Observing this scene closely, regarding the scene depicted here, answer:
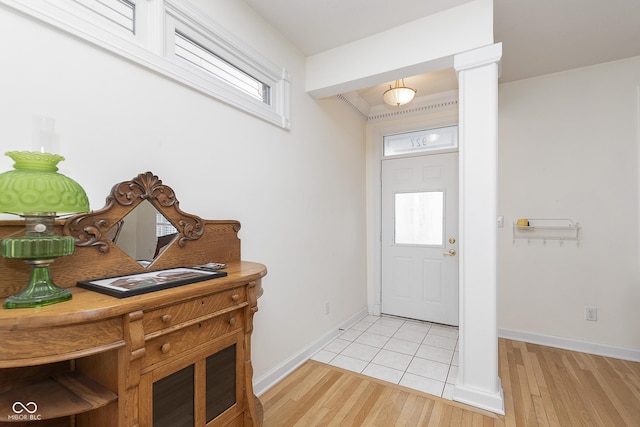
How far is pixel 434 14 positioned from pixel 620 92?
2.14 m

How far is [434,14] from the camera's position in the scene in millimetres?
2215

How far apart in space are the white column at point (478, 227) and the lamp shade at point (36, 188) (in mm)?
2200

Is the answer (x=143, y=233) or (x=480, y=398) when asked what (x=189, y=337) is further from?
(x=480, y=398)

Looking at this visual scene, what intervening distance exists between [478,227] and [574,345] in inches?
80.9

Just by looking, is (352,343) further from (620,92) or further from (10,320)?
(620,92)

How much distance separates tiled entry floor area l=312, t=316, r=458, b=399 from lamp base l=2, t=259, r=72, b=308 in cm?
223

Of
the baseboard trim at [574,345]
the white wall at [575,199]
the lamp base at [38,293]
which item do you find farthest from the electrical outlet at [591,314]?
the lamp base at [38,293]

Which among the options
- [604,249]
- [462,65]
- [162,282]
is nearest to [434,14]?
[462,65]

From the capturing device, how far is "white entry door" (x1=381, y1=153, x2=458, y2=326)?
3.56m

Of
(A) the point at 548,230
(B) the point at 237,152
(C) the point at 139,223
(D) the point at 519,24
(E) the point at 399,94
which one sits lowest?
(A) the point at 548,230

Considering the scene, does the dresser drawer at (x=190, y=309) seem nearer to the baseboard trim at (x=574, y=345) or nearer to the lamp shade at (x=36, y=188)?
the lamp shade at (x=36, y=188)

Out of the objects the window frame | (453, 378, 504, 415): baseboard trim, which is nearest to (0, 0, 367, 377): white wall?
the window frame

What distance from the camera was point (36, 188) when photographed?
907mm

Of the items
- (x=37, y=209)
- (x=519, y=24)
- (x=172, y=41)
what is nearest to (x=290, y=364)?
(x=37, y=209)
